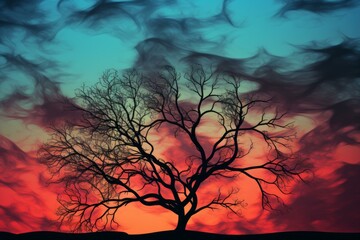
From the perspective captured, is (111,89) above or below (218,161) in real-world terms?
above

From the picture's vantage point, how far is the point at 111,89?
2892cm

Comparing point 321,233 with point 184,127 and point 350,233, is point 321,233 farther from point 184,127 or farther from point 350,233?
point 184,127

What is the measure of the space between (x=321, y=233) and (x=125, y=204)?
8.88 metres

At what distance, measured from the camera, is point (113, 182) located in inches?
1111

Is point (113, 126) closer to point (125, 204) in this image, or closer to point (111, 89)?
point (111, 89)

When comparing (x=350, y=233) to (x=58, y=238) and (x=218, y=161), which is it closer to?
(x=218, y=161)

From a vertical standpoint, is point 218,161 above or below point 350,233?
above

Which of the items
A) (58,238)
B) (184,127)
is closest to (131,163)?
(184,127)

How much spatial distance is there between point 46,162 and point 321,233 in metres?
12.8

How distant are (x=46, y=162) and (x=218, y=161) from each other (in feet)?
25.7

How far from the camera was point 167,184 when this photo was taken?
28312mm

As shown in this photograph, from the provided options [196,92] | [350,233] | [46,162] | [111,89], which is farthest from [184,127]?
[350,233]

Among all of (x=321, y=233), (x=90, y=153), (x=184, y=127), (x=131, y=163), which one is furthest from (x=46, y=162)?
(x=321, y=233)

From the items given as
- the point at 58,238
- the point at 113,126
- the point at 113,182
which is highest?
the point at 113,126
